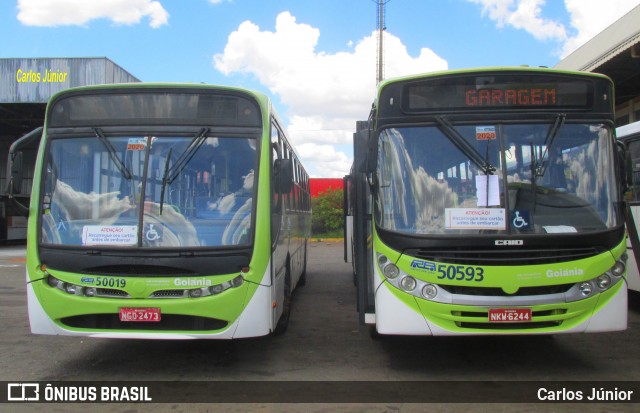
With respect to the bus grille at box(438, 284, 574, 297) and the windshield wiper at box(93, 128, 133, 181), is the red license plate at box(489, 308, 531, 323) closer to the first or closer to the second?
the bus grille at box(438, 284, 574, 297)

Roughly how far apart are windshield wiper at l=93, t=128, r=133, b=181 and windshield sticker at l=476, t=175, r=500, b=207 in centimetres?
352

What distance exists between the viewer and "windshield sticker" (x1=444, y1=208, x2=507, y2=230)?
18.1 ft

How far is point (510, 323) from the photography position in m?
5.39

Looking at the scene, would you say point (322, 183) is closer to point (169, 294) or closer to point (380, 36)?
point (380, 36)

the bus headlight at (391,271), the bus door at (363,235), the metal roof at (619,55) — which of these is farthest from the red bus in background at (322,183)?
the bus headlight at (391,271)

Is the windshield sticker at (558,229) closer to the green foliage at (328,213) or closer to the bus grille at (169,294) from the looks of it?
the bus grille at (169,294)

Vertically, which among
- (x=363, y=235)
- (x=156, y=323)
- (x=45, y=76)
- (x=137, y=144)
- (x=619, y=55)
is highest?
(x=45, y=76)

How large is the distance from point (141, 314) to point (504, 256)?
3.56m

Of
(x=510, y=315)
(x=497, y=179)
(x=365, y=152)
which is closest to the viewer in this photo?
(x=510, y=315)

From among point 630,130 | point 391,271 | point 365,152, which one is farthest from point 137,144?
point 630,130

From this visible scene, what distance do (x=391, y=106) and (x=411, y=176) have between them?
78 centimetres

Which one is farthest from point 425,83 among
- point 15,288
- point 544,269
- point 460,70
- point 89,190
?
point 15,288

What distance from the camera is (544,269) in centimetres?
541

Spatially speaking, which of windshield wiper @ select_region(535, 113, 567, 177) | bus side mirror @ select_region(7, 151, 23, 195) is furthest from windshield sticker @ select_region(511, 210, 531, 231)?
bus side mirror @ select_region(7, 151, 23, 195)
